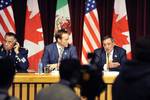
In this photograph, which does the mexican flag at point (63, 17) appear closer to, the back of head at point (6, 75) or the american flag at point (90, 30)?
the american flag at point (90, 30)

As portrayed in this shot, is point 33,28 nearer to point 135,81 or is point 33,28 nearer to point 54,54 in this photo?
point 54,54

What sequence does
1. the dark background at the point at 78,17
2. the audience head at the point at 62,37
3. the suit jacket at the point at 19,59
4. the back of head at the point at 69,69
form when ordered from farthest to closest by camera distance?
the dark background at the point at 78,17, the suit jacket at the point at 19,59, the audience head at the point at 62,37, the back of head at the point at 69,69

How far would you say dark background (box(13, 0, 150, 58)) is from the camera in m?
8.81

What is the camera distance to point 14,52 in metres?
7.38

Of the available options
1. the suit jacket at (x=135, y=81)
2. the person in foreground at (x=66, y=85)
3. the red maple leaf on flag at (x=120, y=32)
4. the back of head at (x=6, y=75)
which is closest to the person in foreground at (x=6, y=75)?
the back of head at (x=6, y=75)

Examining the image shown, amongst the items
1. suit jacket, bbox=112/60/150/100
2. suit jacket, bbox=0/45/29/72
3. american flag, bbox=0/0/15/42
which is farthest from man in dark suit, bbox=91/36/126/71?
suit jacket, bbox=112/60/150/100

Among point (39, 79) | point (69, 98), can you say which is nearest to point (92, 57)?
point (69, 98)

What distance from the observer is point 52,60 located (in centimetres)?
730

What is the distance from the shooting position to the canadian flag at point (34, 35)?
29.2 ft

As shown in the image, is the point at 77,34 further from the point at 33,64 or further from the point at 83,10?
the point at 33,64

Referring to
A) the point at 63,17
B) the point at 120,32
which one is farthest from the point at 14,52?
the point at 120,32

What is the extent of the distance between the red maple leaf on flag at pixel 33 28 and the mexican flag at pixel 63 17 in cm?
34

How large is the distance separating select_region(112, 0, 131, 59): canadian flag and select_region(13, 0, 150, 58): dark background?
76 millimetres

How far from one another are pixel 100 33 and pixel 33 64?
1.40 metres
